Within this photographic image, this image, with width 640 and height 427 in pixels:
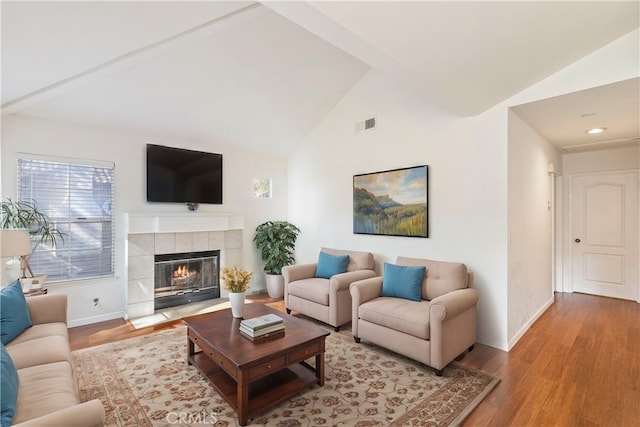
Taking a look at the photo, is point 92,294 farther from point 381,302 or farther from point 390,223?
point 390,223

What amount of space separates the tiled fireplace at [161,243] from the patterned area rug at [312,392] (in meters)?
1.13

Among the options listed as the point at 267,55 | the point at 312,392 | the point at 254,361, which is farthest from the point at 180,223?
the point at 312,392

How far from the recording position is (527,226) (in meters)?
3.71

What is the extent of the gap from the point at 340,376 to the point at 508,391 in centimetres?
134

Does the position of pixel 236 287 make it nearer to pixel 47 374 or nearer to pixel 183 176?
pixel 47 374

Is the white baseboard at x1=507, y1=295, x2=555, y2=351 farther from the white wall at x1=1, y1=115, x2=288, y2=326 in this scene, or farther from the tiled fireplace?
the tiled fireplace

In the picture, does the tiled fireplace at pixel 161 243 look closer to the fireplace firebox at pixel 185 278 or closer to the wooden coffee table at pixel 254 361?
the fireplace firebox at pixel 185 278

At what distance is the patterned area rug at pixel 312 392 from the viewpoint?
2133mm

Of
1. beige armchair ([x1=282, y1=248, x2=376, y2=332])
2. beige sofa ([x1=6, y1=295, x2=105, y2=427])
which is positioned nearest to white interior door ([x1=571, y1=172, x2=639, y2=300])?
beige armchair ([x1=282, y1=248, x2=376, y2=332])

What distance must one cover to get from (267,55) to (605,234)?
5912 millimetres

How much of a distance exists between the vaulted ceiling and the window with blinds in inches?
24.6

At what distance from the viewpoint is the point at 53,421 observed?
47.7 inches

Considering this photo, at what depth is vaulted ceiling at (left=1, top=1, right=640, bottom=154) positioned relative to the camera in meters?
2.00

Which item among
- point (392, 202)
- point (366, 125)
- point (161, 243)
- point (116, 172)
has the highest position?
point (366, 125)
